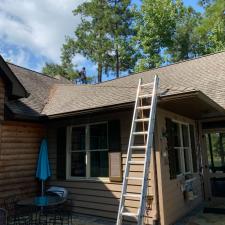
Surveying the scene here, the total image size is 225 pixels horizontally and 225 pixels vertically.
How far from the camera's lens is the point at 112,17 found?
23.6 m

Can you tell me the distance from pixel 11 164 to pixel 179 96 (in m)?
4.50

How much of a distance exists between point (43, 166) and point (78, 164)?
3.06 feet

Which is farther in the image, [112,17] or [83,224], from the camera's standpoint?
[112,17]

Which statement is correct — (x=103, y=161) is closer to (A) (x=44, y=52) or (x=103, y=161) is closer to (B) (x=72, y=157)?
(B) (x=72, y=157)

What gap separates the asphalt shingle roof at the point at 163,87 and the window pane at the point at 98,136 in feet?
1.97

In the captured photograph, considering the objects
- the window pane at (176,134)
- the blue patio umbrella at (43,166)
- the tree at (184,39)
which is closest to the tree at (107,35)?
the tree at (184,39)

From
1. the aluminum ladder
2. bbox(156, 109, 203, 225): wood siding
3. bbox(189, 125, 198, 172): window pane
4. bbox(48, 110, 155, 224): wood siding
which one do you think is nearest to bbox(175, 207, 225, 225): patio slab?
bbox(156, 109, 203, 225): wood siding

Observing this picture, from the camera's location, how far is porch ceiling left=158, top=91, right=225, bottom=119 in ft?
16.4

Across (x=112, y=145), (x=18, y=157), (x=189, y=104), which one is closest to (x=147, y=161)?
(x=112, y=145)

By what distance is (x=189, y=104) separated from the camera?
575cm

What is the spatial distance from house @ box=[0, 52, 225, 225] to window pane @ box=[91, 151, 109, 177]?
0.02 metres

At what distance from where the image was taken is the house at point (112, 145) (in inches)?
220

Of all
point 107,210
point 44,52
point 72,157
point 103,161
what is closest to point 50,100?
point 72,157

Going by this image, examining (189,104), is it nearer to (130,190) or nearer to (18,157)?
(130,190)
